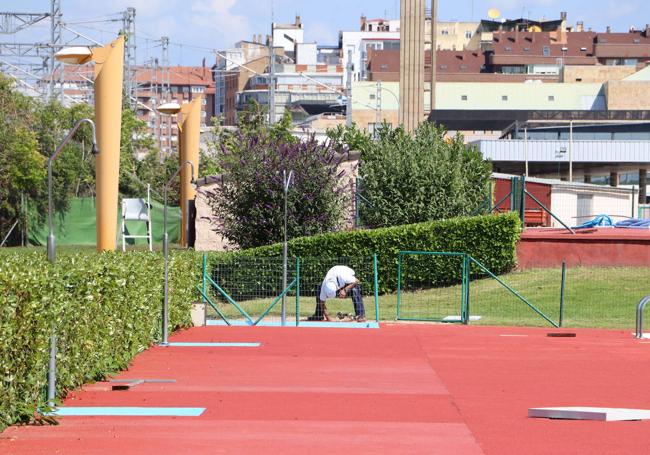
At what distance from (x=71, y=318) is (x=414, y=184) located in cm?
2494

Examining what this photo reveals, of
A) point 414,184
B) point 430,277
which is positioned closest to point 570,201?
point 414,184

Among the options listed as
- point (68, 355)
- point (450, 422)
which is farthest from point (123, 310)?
point (450, 422)

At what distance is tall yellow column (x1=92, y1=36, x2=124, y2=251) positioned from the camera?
24.4 m

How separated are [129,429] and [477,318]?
56.9 feet

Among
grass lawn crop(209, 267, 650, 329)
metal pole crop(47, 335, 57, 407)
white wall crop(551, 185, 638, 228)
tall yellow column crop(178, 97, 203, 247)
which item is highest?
tall yellow column crop(178, 97, 203, 247)

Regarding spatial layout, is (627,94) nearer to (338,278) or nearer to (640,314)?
(338,278)

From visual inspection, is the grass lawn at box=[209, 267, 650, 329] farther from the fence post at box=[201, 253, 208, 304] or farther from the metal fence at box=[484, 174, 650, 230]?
the metal fence at box=[484, 174, 650, 230]

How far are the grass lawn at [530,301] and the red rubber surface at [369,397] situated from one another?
4.69 m

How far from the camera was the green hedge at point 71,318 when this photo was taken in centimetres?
1146

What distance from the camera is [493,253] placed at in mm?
34156

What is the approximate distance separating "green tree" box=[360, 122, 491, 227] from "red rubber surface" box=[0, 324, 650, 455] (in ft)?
47.3

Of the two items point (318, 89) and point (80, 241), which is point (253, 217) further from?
point (318, 89)

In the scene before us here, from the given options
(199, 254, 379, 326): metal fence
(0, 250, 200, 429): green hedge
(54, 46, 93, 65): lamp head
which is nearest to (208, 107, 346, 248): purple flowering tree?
(199, 254, 379, 326): metal fence

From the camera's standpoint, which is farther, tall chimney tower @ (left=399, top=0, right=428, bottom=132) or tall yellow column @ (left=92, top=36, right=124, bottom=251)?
tall chimney tower @ (left=399, top=0, right=428, bottom=132)
